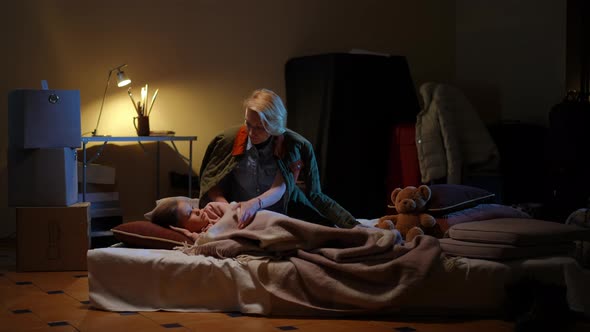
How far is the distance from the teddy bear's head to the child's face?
3.16 ft

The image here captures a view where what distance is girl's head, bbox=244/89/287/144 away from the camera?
449 centimetres

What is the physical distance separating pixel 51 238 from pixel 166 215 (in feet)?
3.50

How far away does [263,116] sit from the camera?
4484 millimetres

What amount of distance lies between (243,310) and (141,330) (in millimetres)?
483

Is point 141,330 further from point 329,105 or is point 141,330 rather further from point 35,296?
point 329,105

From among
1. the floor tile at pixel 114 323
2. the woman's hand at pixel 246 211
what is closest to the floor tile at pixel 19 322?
the floor tile at pixel 114 323

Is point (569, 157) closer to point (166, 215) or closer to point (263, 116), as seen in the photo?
point (263, 116)

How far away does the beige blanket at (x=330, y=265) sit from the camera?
12.2 feet

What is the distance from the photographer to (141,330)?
3502 millimetres

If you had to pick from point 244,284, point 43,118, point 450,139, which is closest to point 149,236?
point 244,284

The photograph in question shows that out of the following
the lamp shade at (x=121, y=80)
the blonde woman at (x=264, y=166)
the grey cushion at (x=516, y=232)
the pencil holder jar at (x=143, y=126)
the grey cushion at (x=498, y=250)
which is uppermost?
the lamp shade at (x=121, y=80)

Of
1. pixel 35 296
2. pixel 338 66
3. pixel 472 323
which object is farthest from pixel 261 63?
pixel 472 323

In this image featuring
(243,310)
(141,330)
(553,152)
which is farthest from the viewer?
(553,152)

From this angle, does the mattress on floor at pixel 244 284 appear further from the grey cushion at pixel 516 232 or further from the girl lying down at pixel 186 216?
the girl lying down at pixel 186 216
